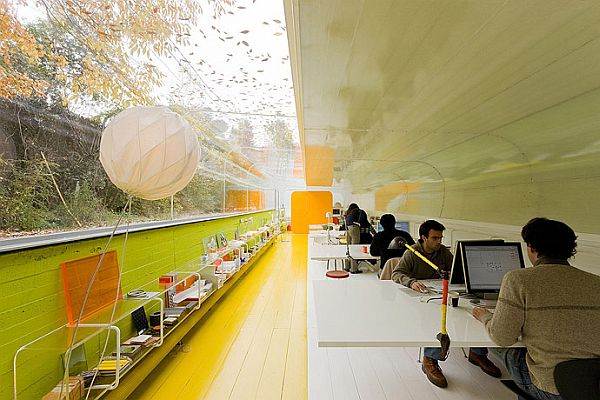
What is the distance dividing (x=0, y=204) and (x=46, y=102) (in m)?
0.65

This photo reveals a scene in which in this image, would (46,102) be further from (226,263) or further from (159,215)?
(226,263)

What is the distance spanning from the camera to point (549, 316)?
5.18 ft

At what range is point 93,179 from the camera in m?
2.60

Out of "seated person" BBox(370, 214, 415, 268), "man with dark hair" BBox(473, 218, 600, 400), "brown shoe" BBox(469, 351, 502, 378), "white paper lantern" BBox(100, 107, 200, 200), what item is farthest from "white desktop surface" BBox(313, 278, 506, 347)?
"seated person" BBox(370, 214, 415, 268)

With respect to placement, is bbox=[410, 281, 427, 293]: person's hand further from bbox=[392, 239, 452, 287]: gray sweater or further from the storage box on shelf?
the storage box on shelf

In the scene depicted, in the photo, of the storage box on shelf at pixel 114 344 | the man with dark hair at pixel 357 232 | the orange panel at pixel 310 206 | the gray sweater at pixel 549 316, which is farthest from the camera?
the orange panel at pixel 310 206

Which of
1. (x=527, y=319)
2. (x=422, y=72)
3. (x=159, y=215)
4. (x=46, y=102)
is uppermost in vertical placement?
(x=422, y=72)

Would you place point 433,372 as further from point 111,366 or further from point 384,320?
point 111,366

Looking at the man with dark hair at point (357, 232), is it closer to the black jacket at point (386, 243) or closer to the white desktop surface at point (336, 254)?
the white desktop surface at point (336, 254)

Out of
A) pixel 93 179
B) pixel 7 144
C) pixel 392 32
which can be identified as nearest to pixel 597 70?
pixel 392 32

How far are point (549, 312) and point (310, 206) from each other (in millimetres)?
14033

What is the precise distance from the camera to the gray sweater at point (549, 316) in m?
1.53

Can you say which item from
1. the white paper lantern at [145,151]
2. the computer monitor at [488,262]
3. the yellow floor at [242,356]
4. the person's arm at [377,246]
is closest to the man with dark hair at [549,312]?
the computer monitor at [488,262]

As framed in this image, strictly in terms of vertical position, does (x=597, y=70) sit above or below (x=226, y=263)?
above
